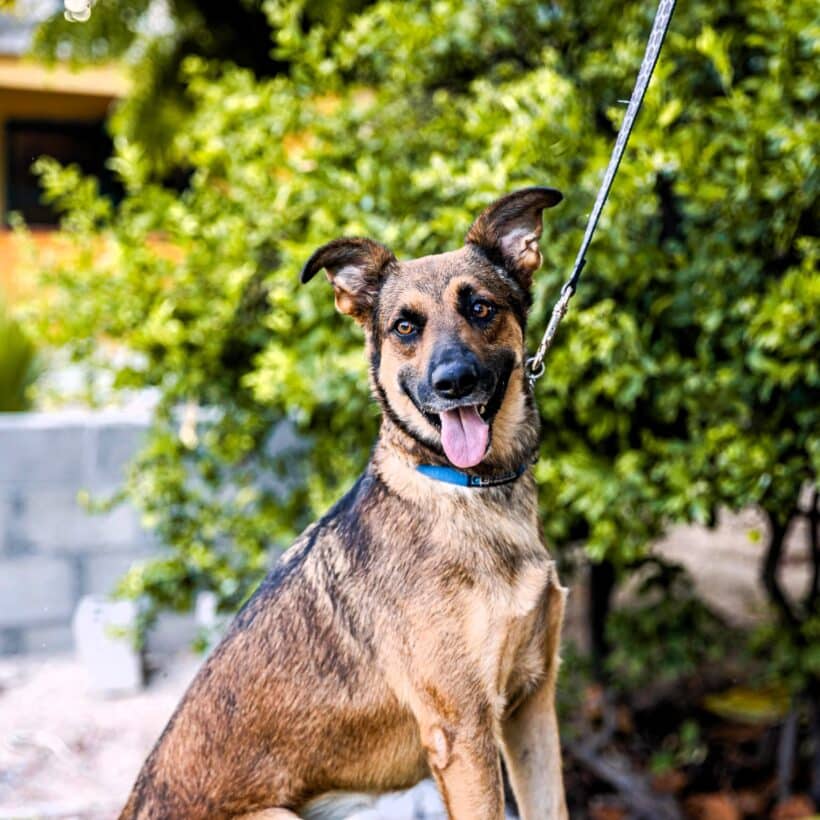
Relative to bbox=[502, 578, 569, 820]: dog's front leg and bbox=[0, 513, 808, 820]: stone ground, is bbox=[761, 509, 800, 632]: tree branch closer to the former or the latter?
bbox=[0, 513, 808, 820]: stone ground

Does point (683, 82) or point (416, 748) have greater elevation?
point (683, 82)

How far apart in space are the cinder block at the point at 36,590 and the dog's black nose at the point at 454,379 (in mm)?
4105

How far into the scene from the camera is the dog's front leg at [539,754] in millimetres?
2869

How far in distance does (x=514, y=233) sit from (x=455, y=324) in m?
0.35

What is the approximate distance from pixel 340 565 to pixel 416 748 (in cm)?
51

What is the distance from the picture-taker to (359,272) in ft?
9.73

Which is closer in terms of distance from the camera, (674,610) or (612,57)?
(612,57)

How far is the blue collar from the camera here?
108 inches

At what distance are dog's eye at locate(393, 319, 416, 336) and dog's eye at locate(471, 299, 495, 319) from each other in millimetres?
171

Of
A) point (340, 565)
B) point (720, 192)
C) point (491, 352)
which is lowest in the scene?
point (340, 565)

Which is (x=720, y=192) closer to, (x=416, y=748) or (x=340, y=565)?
(x=340, y=565)

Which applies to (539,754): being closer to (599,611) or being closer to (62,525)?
(599,611)

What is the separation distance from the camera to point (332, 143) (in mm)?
4719

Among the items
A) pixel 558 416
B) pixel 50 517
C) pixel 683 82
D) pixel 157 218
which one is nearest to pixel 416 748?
pixel 558 416
